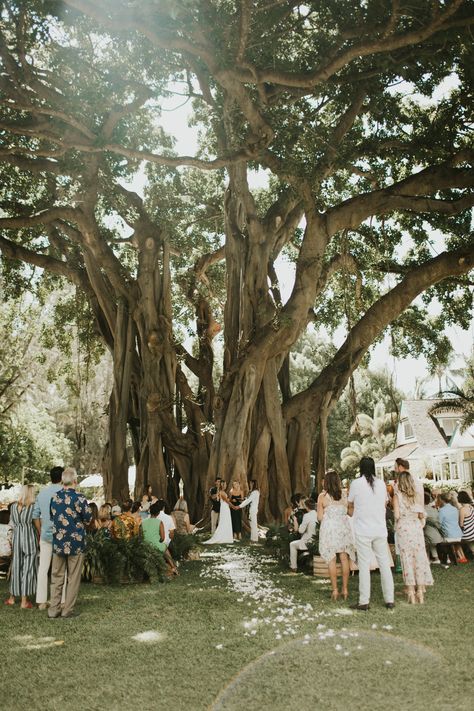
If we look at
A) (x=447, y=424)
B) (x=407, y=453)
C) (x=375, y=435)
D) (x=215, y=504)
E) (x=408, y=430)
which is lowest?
(x=215, y=504)

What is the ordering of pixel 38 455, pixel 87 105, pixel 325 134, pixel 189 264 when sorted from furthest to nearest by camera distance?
pixel 38 455 → pixel 189 264 → pixel 325 134 → pixel 87 105

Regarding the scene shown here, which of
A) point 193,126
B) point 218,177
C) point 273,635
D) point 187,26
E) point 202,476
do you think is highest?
point 193,126

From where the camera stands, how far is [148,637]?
20.1 ft

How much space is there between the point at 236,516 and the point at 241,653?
9920 millimetres

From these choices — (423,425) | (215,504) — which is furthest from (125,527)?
(423,425)

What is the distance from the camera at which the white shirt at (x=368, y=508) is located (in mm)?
7184

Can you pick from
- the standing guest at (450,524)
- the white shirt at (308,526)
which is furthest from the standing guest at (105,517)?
the standing guest at (450,524)

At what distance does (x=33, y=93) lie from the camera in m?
13.1

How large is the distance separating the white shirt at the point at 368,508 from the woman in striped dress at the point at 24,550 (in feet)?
11.8

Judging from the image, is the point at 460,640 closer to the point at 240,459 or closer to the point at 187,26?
the point at 187,26

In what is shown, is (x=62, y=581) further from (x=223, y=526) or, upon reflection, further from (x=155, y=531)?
(x=223, y=526)

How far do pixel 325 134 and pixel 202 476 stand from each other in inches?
351

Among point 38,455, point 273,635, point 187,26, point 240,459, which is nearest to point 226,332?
point 240,459

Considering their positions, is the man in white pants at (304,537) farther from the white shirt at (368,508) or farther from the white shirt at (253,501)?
the white shirt at (253,501)
